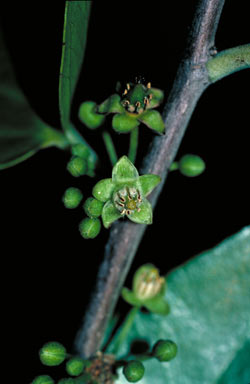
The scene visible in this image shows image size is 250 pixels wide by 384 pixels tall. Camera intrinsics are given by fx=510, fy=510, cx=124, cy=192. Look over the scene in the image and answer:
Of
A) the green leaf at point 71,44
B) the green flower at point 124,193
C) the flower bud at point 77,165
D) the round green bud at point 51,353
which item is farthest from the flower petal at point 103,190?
the round green bud at point 51,353

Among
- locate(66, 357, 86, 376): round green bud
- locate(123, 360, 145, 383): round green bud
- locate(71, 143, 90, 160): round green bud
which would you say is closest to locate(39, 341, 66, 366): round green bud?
locate(66, 357, 86, 376): round green bud

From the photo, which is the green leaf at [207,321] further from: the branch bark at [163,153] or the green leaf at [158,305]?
the branch bark at [163,153]

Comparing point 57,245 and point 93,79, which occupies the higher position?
point 93,79

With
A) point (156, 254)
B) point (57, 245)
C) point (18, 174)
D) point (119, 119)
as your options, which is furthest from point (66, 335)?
point (119, 119)

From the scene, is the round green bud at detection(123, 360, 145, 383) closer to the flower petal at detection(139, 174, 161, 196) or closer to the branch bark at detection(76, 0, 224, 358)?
the branch bark at detection(76, 0, 224, 358)

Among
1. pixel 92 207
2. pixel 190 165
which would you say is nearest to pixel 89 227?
pixel 92 207

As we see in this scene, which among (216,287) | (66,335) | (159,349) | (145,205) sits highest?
(145,205)

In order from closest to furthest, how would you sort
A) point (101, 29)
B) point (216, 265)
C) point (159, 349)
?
point (159, 349)
point (216, 265)
point (101, 29)

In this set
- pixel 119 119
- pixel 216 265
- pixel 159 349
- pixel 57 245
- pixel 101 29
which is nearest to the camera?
pixel 119 119

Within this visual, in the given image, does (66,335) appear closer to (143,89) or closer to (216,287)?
(216,287)
